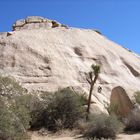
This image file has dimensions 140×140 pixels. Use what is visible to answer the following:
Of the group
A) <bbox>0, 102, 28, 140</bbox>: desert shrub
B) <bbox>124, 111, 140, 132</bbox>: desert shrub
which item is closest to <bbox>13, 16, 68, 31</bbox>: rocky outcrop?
<bbox>124, 111, 140, 132</bbox>: desert shrub

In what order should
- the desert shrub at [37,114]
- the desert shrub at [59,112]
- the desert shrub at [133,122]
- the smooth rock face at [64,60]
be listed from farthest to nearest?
the smooth rock face at [64,60], the desert shrub at [37,114], the desert shrub at [59,112], the desert shrub at [133,122]

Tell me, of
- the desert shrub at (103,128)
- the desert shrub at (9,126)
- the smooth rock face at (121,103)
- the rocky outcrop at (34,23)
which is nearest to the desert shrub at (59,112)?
the smooth rock face at (121,103)

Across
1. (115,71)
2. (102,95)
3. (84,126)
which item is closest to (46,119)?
(84,126)

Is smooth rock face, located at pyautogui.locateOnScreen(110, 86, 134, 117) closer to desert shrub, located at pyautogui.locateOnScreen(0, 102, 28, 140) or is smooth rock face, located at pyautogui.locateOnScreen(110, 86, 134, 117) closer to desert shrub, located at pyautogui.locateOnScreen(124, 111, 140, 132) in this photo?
desert shrub, located at pyautogui.locateOnScreen(124, 111, 140, 132)

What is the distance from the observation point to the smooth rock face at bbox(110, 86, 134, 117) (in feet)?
73.8

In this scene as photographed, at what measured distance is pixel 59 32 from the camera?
143ft

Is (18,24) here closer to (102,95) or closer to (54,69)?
(54,69)

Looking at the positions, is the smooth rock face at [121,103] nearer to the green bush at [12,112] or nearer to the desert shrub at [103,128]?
the desert shrub at [103,128]

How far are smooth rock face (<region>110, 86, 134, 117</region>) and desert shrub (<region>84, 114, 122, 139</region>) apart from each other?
3.60 m

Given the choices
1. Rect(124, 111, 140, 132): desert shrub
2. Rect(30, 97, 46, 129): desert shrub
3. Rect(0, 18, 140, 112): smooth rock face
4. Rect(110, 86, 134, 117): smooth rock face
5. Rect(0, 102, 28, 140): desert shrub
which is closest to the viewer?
Rect(0, 102, 28, 140): desert shrub

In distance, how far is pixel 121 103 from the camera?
23.0 metres

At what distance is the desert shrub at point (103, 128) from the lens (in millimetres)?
18312

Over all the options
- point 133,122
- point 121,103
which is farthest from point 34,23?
point 133,122

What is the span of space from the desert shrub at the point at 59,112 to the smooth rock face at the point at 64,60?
6821mm
